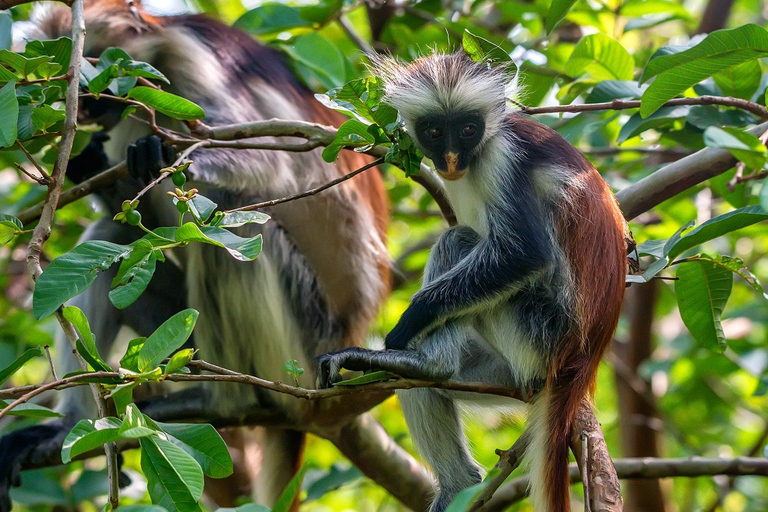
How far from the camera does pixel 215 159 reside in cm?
532

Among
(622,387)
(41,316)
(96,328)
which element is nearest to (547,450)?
(41,316)

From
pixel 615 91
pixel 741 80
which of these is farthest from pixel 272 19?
pixel 741 80

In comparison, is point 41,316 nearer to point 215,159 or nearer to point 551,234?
point 551,234

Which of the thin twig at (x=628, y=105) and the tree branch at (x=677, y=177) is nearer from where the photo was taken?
the thin twig at (x=628, y=105)

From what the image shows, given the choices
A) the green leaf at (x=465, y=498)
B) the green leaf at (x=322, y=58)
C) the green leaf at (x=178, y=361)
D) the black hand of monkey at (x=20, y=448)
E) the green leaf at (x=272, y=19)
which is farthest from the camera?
the green leaf at (x=272, y=19)

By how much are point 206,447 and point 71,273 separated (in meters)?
0.70

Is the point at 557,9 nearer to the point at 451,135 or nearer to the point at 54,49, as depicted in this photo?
the point at 451,135

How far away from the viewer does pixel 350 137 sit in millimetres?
3256

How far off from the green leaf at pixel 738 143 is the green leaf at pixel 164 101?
193cm

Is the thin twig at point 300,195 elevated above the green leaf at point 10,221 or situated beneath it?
situated beneath

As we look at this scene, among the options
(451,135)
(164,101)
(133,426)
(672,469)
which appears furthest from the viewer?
(672,469)

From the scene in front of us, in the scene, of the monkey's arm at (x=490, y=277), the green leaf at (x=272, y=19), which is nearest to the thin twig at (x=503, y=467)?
the monkey's arm at (x=490, y=277)

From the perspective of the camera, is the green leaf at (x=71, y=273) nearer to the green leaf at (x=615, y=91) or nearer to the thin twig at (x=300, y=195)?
the thin twig at (x=300, y=195)

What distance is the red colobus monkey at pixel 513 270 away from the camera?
348 cm
